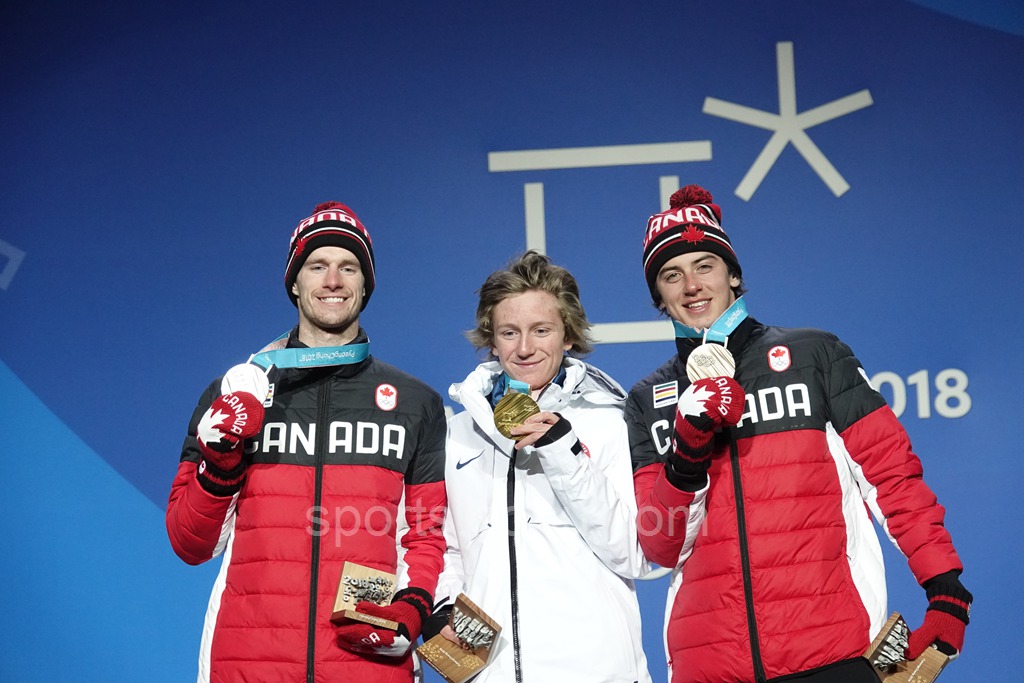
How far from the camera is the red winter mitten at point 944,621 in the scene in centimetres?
201

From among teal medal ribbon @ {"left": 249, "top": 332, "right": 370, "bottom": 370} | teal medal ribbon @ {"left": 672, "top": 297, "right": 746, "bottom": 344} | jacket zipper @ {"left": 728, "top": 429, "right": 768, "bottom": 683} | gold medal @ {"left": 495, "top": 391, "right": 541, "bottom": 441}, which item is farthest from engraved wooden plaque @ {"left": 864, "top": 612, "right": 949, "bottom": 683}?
teal medal ribbon @ {"left": 249, "top": 332, "right": 370, "bottom": 370}

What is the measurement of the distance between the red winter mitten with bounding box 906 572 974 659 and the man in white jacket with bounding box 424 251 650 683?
22.8 inches

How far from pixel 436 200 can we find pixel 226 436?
5.53ft

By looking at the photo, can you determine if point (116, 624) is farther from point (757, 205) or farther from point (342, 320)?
point (757, 205)

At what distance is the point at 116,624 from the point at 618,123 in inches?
96.4

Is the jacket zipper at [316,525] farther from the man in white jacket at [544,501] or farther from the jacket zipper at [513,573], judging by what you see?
the jacket zipper at [513,573]

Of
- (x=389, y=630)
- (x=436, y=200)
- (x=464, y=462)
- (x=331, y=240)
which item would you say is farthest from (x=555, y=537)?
(x=436, y=200)

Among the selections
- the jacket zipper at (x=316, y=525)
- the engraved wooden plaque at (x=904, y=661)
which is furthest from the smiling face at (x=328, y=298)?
the engraved wooden plaque at (x=904, y=661)

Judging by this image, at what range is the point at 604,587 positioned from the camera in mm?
2211

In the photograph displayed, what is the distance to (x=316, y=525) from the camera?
2.20 meters

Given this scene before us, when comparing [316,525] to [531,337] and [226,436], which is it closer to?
[226,436]

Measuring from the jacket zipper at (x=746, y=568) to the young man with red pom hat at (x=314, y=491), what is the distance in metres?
0.67

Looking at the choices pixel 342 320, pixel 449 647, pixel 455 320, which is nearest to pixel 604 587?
pixel 449 647

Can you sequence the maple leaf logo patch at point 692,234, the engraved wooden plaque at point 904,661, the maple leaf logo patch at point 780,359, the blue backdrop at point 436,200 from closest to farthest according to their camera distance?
the engraved wooden plaque at point 904,661
the maple leaf logo patch at point 780,359
the maple leaf logo patch at point 692,234
the blue backdrop at point 436,200
